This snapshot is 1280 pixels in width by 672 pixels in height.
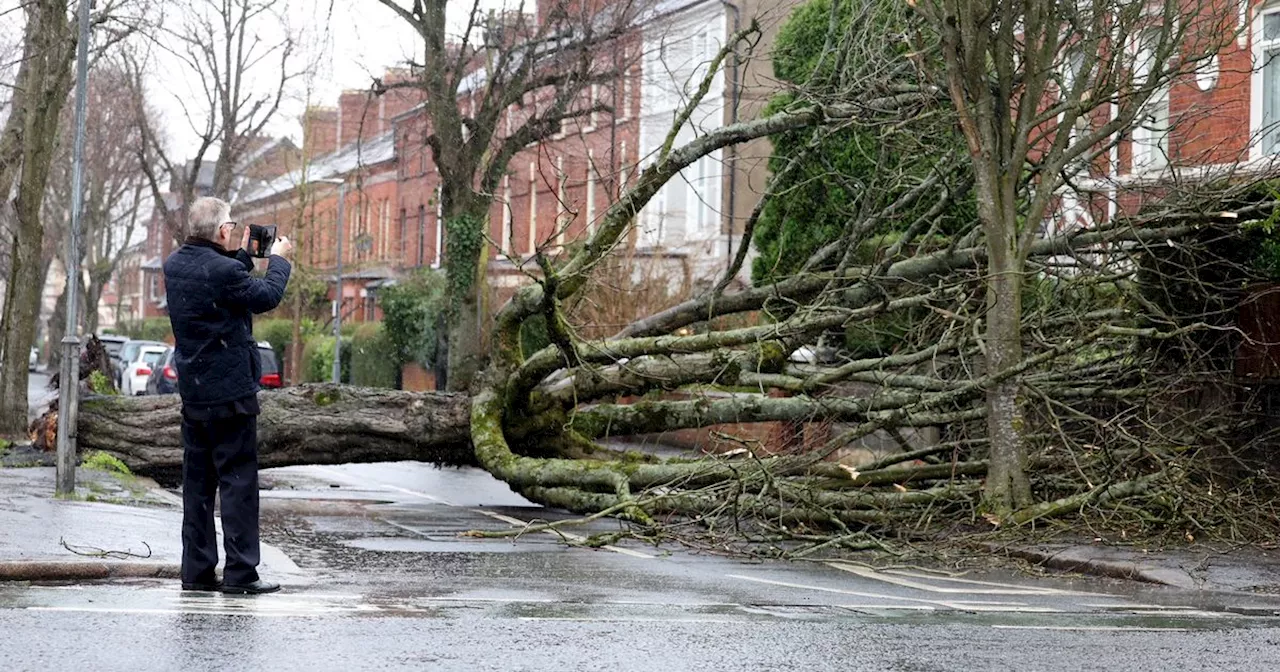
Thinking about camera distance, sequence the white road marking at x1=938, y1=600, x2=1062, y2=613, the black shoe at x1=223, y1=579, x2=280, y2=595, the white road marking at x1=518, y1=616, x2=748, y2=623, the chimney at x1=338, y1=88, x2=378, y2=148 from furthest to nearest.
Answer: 1. the chimney at x1=338, y1=88, x2=378, y2=148
2. the white road marking at x1=938, y1=600, x2=1062, y2=613
3. the black shoe at x1=223, y1=579, x2=280, y2=595
4. the white road marking at x1=518, y1=616, x2=748, y2=623

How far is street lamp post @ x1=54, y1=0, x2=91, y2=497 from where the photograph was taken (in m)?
12.3

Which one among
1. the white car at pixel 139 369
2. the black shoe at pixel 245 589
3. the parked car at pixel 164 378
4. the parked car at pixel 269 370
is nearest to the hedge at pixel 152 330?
the white car at pixel 139 369

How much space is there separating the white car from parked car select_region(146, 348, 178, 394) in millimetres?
2890

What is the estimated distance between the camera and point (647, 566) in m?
10.1

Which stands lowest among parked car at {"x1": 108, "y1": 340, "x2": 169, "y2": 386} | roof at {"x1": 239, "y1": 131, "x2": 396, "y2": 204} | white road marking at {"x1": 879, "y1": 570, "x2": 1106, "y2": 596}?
white road marking at {"x1": 879, "y1": 570, "x2": 1106, "y2": 596}

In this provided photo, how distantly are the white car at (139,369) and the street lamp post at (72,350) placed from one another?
90.9ft

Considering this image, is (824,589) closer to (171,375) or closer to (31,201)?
(31,201)

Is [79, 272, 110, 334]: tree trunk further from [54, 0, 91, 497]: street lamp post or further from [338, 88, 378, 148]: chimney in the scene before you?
[54, 0, 91, 497]: street lamp post

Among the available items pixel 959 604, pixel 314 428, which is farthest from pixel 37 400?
pixel 959 604

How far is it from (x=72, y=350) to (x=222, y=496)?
5730mm

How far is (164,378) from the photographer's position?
34.7 m

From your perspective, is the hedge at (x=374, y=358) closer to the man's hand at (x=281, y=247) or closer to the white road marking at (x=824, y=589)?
the white road marking at (x=824, y=589)

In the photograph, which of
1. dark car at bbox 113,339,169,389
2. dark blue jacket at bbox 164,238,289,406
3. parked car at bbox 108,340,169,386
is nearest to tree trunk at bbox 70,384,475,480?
dark blue jacket at bbox 164,238,289,406

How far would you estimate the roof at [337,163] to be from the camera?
6109 centimetres
